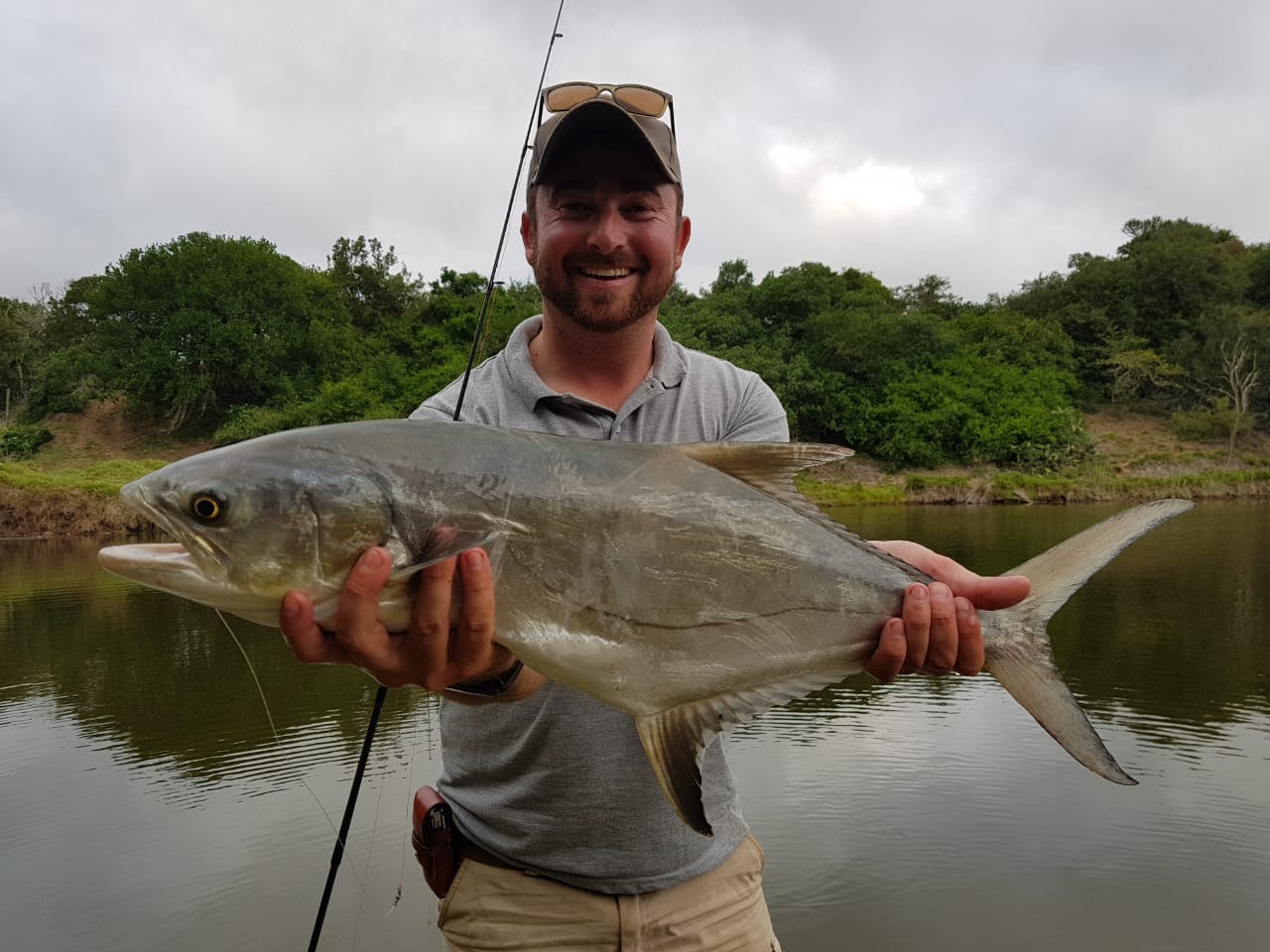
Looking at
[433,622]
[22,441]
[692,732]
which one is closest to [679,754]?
[692,732]

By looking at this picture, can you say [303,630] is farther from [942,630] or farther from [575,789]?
[942,630]

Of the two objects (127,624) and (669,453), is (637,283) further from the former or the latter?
(127,624)

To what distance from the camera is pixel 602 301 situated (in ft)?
8.66

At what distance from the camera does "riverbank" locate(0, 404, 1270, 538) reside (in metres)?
21.9

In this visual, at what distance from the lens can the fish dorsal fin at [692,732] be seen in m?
2.04

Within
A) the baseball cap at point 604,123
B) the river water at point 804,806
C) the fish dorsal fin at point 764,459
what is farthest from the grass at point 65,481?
the fish dorsal fin at point 764,459

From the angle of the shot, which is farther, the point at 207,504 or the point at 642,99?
the point at 642,99

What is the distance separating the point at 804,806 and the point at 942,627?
17.2 ft

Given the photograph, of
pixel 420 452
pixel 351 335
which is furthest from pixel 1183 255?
pixel 420 452

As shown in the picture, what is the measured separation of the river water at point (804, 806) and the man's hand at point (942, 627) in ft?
13.0

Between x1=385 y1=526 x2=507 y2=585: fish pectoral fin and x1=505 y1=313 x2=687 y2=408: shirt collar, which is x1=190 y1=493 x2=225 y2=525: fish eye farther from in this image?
x1=505 y1=313 x2=687 y2=408: shirt collar

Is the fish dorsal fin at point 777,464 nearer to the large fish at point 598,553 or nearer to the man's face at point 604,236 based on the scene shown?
the large fish at point 598,553

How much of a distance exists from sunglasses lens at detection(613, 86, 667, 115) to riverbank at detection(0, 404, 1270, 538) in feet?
73.2

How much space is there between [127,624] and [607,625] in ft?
45.2
